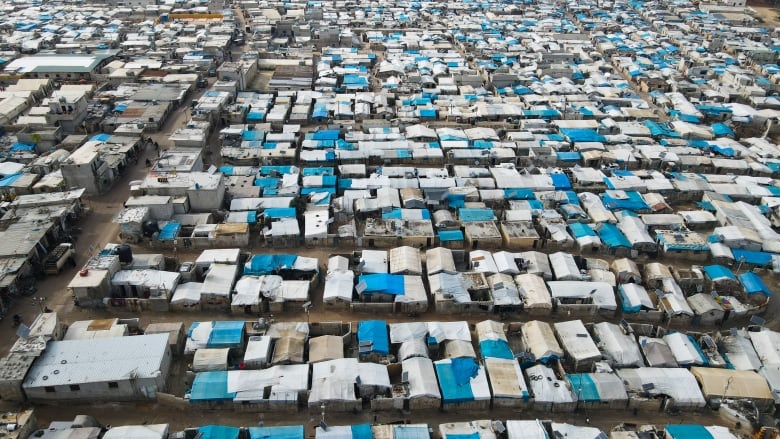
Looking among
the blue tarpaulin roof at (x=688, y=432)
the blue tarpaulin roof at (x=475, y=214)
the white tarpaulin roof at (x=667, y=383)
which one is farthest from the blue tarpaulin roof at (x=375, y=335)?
the blue tarpaulin roof at (x=688, y=432)

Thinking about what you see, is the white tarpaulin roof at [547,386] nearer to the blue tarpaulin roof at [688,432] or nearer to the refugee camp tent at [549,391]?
the refugee camp tent at [549,391]

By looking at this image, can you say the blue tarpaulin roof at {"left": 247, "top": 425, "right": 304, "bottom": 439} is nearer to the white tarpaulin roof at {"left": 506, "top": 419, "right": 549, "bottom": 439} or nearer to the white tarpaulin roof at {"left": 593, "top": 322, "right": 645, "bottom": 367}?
the white tarpaulin roof at {"left": 506, "top": 419, "right": 549, "bottom": 439}

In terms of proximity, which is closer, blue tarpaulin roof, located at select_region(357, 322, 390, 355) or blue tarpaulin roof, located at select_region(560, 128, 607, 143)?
blue tarpaulin roof, located at select_region(357, 322, 390, 355)

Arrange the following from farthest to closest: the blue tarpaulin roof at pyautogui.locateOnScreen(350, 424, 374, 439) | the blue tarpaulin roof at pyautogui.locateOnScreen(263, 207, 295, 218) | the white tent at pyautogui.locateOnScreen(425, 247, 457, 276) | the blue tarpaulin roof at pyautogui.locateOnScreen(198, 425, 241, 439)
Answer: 1. the blue tarpaulin roof at pyautogui.locateOnScreen(263, 207, 295, 218)
2. the white tent at pyautogui.locateOnScreen(425, 247, 457, 276)
3. the blue tarpaulin roof at pyautogui.locateOnScreen(350, 424, 374, 439)
4. the blue tarpaulin roof at pyautogui.locateOnScreen(198, 425, 241, 439)

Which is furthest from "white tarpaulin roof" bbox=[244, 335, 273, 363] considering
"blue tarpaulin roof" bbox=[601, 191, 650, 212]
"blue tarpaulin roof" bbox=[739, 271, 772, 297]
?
"blue tarpaulin roof" bbox=[739, 271, 772, 297]

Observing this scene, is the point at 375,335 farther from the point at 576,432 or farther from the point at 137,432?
the point at 137,432

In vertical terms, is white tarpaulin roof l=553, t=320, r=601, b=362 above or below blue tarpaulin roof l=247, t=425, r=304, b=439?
above

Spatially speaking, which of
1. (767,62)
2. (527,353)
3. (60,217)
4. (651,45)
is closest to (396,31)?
(651,45)

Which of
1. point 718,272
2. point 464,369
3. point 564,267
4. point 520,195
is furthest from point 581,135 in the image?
point 464,369
